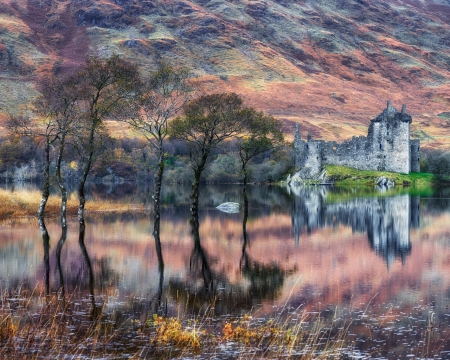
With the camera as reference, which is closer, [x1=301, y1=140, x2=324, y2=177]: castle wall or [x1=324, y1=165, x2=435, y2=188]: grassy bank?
[x1=324, y1=165, x2=435, y2=188]: grassy bank

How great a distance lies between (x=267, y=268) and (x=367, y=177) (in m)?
104

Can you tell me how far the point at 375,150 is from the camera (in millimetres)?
136625

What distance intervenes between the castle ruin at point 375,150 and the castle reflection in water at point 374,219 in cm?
5697

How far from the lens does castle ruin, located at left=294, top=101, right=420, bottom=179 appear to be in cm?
13500

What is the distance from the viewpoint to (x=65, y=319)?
2070 cm

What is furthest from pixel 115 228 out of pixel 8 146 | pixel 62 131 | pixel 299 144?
pixel 8 146

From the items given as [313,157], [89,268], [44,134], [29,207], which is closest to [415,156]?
[313,157]

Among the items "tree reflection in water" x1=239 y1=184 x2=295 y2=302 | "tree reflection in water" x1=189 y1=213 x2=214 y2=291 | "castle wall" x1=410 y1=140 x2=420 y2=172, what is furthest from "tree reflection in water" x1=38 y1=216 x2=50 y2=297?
"castle wall" x1=410 y1=140 x2=420 y2=172

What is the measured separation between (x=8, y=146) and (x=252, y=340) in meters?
157

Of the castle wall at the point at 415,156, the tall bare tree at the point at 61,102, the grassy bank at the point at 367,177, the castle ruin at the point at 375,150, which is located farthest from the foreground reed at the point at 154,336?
the castle wall at the point at 415,156

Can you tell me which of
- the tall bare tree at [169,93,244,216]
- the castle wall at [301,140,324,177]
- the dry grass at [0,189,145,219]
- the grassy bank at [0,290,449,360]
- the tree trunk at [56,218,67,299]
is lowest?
the grassy bank at [0,290,449,360]

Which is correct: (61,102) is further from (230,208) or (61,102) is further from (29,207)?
(230,208)

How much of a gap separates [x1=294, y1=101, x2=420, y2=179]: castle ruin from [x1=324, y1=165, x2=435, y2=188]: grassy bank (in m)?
2.13

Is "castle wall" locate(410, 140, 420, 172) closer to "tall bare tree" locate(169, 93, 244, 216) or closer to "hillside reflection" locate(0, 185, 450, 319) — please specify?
"tall bare tree" locate(169, 93, 244, 216)
